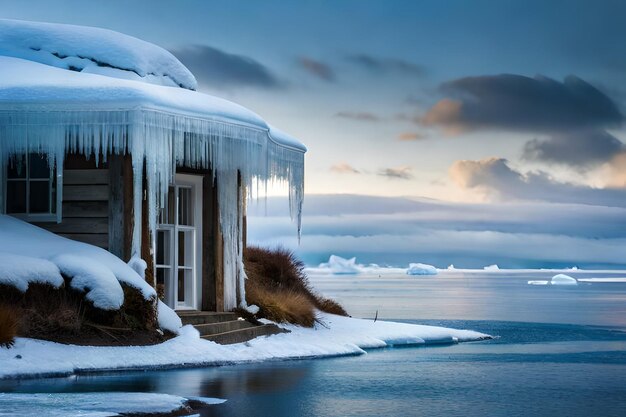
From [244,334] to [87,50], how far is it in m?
6.64

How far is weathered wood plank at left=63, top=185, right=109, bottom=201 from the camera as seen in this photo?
19.9 metres

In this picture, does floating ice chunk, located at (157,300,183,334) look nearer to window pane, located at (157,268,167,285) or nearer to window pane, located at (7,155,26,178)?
Answer: window pane, located at (157,268,167,285)

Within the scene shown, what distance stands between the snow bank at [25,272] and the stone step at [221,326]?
10.8ft

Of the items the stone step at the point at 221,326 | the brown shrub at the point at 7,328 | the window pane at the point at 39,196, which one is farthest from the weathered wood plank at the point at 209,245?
the brown shrub at the point at 7,328

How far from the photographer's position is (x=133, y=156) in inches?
746

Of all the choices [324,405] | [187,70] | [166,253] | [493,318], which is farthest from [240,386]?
[493,318]

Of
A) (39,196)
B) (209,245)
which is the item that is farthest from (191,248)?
(39,196)

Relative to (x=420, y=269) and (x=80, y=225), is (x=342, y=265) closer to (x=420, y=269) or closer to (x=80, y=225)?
(x=420, y=269)

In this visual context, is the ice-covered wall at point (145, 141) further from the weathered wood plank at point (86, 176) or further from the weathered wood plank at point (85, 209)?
the weathered wood plank at point (85, 209)

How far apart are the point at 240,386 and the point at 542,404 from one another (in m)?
4.05

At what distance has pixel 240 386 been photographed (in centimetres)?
1488

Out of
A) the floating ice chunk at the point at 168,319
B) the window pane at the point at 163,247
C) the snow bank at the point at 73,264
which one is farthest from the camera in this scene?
the window pane at the point at 163,247

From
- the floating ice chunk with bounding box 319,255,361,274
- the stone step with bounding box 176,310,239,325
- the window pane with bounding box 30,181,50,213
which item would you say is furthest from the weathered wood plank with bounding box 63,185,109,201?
the floating ice chunk with bounding box 319,255,361,274

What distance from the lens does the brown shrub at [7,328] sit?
16.0 m
